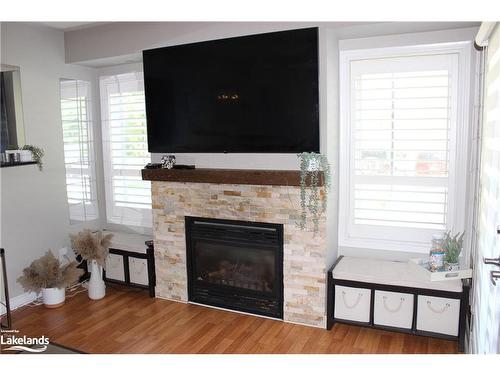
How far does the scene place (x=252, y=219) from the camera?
11.4 ft

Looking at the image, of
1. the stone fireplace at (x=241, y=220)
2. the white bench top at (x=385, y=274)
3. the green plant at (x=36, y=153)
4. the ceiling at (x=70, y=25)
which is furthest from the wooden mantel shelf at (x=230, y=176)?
the ceiling at (x=70, y=25)

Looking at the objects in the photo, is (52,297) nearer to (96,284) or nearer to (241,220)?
(96,284)

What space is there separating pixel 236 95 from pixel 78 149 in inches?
80.4

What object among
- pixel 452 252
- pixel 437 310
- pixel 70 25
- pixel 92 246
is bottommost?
pixel 437 310

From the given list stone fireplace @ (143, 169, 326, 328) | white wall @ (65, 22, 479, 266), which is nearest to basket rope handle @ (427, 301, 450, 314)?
white wall @ (65, 22, 479, 266)

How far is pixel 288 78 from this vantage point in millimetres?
3164

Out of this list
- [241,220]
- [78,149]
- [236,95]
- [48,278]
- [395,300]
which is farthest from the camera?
[78,149]

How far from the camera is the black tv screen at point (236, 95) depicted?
10.3 ft

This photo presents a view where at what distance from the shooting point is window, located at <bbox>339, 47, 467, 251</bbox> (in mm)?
3135

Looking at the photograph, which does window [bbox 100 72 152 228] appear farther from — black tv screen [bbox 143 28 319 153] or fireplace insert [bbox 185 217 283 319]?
fireplace insert [bbox 185 217 283 319]

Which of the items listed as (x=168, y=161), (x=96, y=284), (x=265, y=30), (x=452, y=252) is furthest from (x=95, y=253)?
(x=452, y=252)

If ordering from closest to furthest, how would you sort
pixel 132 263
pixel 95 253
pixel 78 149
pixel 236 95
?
pixel 236 95 < pixel 95 253 < pixel 132 263 < pixel 78 149

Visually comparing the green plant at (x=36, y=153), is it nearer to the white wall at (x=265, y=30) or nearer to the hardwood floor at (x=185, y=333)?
the white wall at (x=265, y=30)
